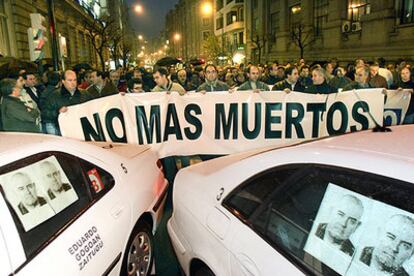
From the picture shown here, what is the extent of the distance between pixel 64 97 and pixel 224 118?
95.7 inches

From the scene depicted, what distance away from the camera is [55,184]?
8.48 feet

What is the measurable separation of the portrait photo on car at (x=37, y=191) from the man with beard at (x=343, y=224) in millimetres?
1557

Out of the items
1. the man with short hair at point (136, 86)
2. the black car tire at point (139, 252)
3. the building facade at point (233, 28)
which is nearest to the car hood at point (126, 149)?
the black car tire at point (139, 252)

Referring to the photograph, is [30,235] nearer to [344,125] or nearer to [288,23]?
[344,125]

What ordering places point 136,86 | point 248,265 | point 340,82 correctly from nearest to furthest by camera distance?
point 248,265 → point 136,86 → point 340,82

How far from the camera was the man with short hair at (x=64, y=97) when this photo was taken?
19.5 ft

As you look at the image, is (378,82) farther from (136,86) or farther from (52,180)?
(52,180)

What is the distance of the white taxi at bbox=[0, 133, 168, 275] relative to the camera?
2.13 metres

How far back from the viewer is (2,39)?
16406 mm

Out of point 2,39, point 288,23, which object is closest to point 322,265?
point 2,39

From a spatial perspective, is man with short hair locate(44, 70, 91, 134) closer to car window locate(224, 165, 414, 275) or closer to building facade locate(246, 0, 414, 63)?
car window locate(224, 165, 414, 275)

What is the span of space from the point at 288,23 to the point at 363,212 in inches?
1468

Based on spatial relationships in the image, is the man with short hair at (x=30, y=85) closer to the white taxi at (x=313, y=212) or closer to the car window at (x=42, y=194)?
the car window at (x=42, y=194)

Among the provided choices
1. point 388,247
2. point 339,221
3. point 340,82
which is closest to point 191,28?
point 340,82
